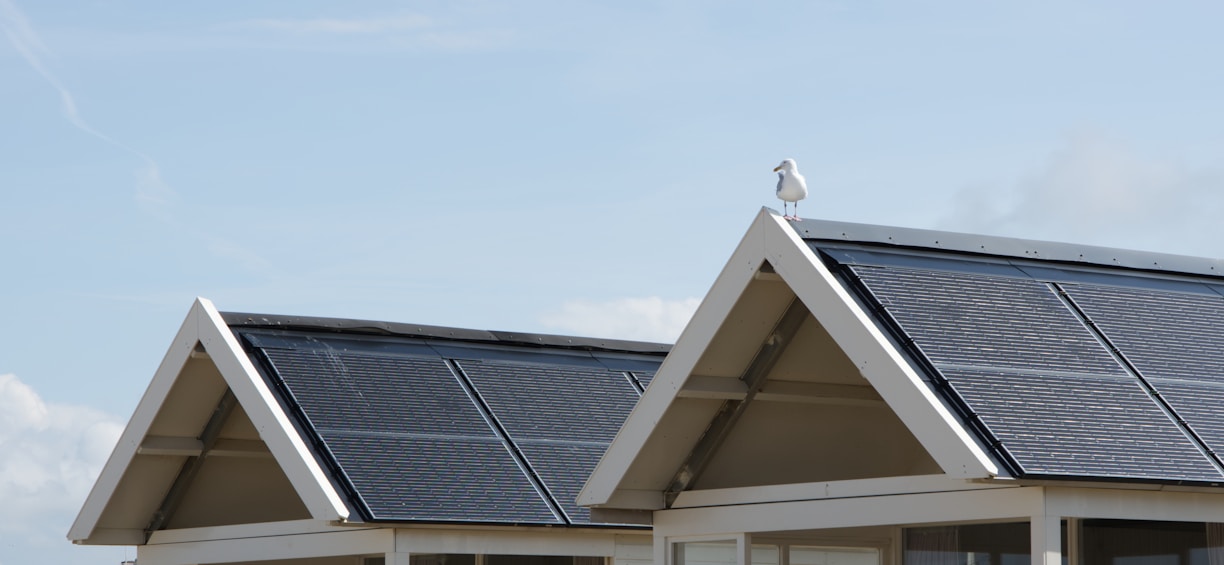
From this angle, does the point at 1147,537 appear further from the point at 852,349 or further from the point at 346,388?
the point at 346,388

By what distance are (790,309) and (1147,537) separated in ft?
9.94

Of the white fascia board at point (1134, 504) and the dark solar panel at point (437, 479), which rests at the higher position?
the dark solar panel at point (437, 479)

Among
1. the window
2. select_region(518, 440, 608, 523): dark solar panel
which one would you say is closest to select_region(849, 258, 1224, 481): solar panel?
select_region(518, 440, 608, 523): dark solar panel

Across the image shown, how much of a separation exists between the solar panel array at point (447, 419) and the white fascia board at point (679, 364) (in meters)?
2.54

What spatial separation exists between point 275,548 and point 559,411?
3.38 metres

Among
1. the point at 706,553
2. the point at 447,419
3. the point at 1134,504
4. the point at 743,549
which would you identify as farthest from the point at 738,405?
the point at 447,419

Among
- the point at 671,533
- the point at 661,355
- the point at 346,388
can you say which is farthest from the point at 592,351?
the point at 671,533

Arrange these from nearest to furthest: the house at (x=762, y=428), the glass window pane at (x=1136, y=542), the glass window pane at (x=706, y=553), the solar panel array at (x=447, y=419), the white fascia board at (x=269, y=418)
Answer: the house at (x=762, y=428)
the glass window pane at (x=1136, y=542)
the glass window pane at (x=706, y=553)
the white fascia board at (x=269, y=418)
the solar panel array at (x=447, y=419)

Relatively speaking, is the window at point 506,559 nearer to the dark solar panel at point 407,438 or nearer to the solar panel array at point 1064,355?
the dark solar panel at point 407,438

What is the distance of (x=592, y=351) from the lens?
19922 millimetres

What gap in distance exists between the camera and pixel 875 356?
1145 centimetres

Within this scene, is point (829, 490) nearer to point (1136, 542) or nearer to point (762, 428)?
point (762, 428)

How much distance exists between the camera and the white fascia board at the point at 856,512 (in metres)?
11.1

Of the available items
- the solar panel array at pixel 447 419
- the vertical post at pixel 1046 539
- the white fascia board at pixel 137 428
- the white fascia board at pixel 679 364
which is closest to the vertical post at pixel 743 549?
the white fascia board at pixel 679 364
